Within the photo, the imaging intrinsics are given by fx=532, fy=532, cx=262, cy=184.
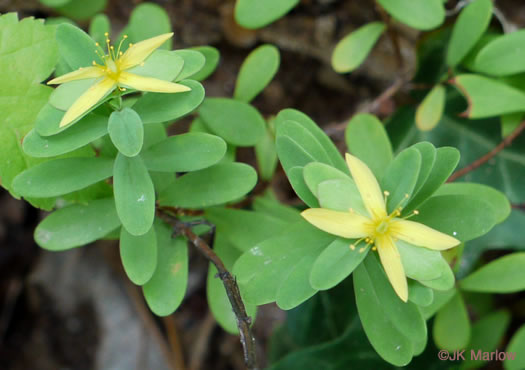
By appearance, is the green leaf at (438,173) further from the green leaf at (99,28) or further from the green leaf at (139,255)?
the green leaf at (99,28)

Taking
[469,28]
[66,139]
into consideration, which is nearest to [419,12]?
[469,28]

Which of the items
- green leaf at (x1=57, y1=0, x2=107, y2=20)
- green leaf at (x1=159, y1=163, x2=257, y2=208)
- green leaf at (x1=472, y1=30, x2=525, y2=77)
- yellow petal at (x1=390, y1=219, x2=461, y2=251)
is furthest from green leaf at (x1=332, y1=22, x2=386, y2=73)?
green leaf at (x1=57, y1=0, x2=107, y2=20)

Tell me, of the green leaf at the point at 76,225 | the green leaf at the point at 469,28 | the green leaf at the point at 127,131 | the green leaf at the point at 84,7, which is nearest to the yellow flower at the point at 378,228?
the green leaf at the point at 127,131

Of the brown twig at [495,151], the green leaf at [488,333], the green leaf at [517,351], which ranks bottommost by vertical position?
the green leaf at [488,333]

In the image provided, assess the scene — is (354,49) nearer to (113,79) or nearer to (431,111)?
(431,111)

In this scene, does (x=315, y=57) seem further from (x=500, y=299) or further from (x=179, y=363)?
(x=179, y=363)

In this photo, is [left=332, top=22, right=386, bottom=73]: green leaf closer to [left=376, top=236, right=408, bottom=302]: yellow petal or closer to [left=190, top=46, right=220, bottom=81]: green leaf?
[left=190, top=46, right=220, bottom=81]: green leaf
